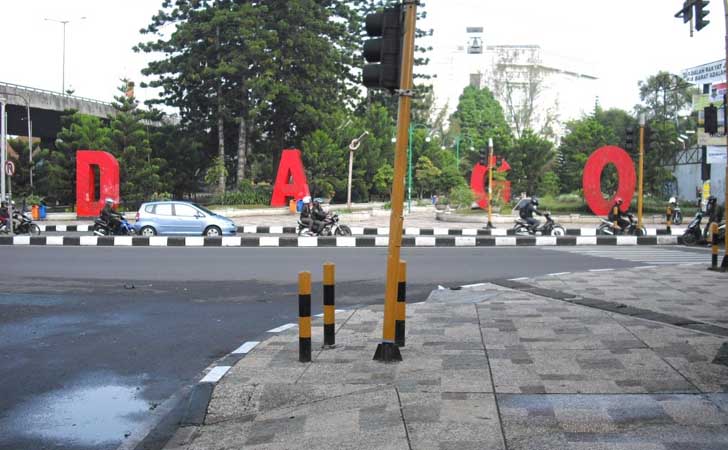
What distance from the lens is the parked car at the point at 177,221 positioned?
2562cm

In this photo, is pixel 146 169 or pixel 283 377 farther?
pixel 146 169

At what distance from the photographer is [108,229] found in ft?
82.1

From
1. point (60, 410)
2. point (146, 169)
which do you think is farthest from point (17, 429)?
point (146, 169)

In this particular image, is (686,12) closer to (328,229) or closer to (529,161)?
(328,229)

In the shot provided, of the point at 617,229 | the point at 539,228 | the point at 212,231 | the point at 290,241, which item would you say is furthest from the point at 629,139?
the point at 212,231

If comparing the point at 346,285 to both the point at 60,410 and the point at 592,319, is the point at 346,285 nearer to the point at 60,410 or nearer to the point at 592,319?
the point at 592,319

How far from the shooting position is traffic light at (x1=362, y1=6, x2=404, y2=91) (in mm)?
6875

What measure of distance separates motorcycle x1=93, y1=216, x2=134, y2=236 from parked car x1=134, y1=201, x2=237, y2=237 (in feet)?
1.16

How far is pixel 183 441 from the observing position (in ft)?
16.6

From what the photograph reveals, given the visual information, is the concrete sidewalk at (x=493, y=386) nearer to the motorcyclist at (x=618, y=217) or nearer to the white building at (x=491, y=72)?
the motorcyclist at (x=618, y=217)

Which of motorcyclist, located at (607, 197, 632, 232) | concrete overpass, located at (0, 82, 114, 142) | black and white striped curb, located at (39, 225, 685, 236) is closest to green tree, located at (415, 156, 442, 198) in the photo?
concrete overpass, located at (0, 82, 114, 142)

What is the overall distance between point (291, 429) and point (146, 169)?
39.9 metres

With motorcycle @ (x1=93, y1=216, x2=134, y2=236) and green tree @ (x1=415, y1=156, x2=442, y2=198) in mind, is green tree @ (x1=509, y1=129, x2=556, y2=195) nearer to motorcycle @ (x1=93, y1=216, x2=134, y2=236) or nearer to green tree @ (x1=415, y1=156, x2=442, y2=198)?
green tree @ (x1=415, y1=156, x2=442, y2=198)

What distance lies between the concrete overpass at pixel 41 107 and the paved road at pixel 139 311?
30.6 meters
